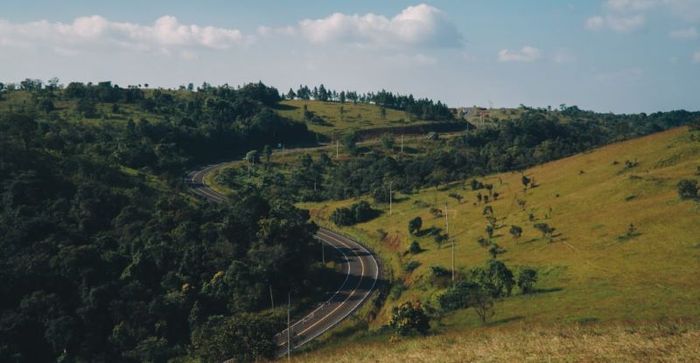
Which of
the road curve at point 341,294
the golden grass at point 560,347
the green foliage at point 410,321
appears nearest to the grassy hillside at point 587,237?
the road curve at point 341,294

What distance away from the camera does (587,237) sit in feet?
220

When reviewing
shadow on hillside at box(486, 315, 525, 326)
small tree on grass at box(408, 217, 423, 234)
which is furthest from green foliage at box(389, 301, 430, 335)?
small tree on grass at box(408, 217, 423, 234)

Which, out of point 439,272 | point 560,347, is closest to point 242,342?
point 560,347

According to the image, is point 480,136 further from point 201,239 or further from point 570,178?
point 201,239

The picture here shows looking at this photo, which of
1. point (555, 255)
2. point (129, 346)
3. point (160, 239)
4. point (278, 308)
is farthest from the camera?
point (160, 239)

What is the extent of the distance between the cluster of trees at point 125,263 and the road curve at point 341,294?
4.31 metres

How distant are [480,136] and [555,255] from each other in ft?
376

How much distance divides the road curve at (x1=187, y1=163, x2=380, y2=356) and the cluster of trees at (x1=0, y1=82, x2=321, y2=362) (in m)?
4.31

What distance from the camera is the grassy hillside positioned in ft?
155

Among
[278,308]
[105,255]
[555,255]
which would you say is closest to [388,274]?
[278,308]

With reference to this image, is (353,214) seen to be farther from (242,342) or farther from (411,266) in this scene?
(242,342)

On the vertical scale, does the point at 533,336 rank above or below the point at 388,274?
above

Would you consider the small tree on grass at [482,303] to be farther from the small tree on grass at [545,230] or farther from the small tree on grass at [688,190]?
the small tree on grass at [688,190]

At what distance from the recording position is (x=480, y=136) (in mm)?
174750
